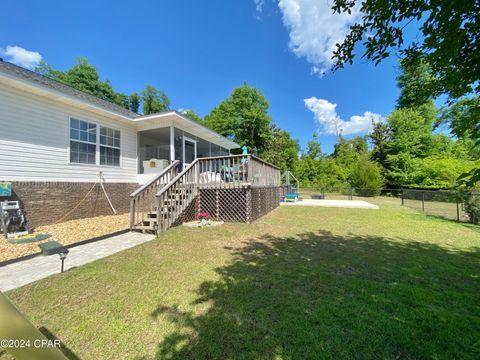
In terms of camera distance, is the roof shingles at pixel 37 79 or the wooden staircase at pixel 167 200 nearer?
the roof shingles at pixel 37 79

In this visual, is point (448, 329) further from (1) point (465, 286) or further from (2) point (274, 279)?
(2) point (274, 279)

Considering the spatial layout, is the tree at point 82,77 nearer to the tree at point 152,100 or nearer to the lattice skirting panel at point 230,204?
the tree at point 152,100

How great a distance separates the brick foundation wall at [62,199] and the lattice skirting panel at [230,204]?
11.4 ft

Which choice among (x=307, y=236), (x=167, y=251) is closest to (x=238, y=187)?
(x=307, y=236)

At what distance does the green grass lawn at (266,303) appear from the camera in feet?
6.51

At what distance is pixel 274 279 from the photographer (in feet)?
10.8

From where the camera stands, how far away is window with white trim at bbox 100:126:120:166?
8055 millimetres

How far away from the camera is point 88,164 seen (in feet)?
24.7

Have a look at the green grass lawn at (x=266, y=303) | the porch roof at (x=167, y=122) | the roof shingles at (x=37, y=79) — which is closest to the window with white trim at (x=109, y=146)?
the roof shingles at (x=37, y=79)

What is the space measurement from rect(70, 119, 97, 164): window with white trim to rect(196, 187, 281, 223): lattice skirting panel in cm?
418

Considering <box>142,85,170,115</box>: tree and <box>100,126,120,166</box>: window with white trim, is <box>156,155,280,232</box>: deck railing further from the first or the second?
<box>142,85,170,115</box>: tree

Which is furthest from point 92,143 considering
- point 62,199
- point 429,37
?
point 429,37

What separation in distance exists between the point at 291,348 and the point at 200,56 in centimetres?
2036

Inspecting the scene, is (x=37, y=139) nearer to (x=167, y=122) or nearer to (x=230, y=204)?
(x=167, y=122)
